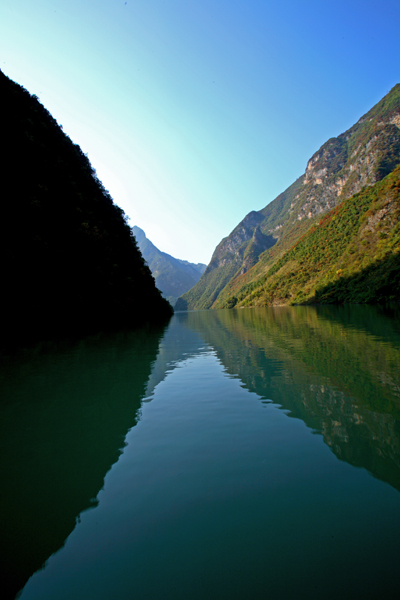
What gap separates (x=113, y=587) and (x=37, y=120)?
2570 inches

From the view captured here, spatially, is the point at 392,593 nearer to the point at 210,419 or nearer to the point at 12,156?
the point at 210,419

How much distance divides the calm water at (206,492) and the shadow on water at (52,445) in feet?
0.10

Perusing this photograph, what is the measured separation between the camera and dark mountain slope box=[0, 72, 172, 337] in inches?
1216

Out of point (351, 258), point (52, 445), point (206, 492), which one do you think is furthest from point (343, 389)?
point (351, 258)

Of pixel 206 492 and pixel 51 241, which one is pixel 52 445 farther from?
pixel 51 241

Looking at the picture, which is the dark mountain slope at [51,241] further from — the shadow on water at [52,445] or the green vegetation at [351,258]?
the green vegetation at [351,258]

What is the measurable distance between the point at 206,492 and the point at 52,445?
4280mm

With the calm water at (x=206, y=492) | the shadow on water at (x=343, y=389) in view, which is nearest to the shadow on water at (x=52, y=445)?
the calm water at (x=206, y=492)

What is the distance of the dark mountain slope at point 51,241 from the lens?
30891mm

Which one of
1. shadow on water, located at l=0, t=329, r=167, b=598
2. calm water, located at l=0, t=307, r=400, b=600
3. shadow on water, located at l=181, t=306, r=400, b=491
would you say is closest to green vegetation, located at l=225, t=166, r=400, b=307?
shadow on water, located at l=181, t=306, r=400, b=491

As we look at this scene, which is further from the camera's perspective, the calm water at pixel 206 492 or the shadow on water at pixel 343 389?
the shadow on water at pixel 343 389

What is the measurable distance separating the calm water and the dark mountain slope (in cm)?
2354

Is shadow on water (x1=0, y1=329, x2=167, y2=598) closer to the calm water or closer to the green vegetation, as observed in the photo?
the calm water

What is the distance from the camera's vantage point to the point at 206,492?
16.2 ft
